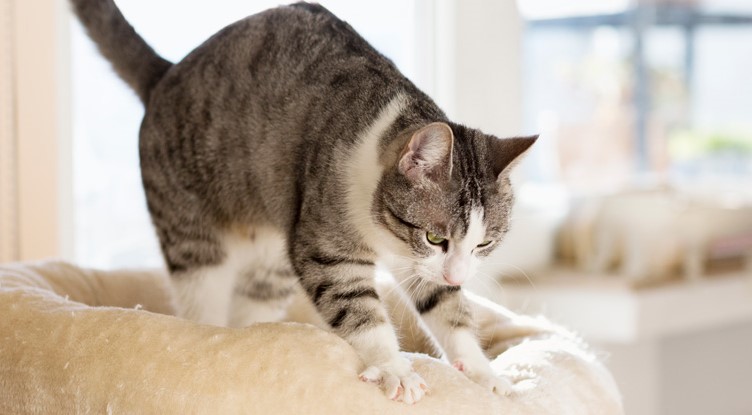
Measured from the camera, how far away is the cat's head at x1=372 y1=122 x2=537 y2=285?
1.10 metres

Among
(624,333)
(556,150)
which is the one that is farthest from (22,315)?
(556,150)

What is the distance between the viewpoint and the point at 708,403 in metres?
3.10

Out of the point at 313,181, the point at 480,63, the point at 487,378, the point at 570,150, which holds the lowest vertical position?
the point at 570,150

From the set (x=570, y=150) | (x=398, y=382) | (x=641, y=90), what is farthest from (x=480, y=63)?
(x=398, y=382)

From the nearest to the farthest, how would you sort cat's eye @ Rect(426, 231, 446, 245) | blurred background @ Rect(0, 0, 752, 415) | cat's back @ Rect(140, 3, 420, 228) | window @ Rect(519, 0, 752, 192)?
cat's eye @ Rect(426, 231, 446, 245)
cat's back @ Rect(140, 3, 420, 228)
blurred background @ Rect(0, 0, 752, 415)
window @ Rect(519, 0, 752, 192)

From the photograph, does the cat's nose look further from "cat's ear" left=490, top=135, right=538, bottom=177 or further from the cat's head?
"cat's ear" left=490, top=135, right=538, bottom=177

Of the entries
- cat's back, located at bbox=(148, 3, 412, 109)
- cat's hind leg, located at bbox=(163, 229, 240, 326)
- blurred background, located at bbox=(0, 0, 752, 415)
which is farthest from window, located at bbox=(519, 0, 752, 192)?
cat's hind leg, located at bbox=(163, 229, 240, 326)

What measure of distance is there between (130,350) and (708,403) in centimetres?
256

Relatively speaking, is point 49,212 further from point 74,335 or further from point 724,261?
point 724,261

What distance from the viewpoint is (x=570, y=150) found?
309cm

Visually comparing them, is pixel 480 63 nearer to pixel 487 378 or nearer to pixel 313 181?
pixel 313 181

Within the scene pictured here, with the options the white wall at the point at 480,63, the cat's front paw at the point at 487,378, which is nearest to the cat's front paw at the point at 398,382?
the cat's front paw at the point at 487,378

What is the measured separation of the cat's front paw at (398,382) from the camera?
1.00 metres

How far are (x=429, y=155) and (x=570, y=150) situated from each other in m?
2.10
